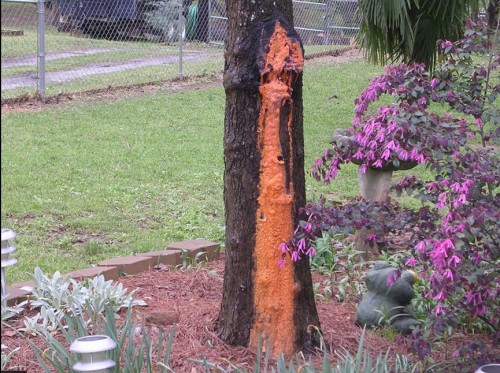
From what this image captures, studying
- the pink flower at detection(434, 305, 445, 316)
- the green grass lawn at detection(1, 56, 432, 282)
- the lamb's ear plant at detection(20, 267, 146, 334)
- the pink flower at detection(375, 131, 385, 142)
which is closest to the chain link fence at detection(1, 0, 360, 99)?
the green grass lawn at detection(1, 56, 432, 282)

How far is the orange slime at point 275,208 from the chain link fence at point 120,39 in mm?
8375

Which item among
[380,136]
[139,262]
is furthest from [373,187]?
[380,136]

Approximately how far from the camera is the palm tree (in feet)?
26.0

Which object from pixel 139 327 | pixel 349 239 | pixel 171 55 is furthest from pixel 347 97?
pixel 139 327

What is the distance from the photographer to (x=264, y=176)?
12.4 ft

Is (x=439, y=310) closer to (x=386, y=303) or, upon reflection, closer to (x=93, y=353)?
(x=386, y=303)

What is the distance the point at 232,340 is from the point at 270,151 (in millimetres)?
954

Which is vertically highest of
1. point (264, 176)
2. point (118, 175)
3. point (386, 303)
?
point (264, 176)

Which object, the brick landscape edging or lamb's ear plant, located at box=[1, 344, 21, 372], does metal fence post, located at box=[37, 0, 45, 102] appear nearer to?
the brick landscape edging

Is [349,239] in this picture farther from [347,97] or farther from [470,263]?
[347,97]

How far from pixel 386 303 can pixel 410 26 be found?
14.3 feet

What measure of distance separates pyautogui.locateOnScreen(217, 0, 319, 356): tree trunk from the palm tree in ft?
14.2

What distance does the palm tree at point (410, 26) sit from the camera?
7926mm

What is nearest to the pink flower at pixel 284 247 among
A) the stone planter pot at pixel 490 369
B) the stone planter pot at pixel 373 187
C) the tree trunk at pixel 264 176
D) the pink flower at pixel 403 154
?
the tree trunk at pixel 264 176
